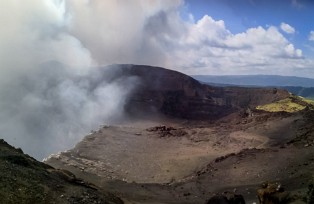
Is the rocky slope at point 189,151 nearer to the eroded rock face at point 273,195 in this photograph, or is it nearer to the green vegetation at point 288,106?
the eroded rock face at point 273,195

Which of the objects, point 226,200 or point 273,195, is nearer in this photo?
point 273,195

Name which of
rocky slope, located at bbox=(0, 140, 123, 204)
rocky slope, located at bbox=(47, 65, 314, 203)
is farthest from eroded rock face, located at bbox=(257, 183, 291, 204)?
rocky slope, located at bbox=(0, 140, 123, 204)

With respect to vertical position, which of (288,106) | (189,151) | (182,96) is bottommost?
(189,151)

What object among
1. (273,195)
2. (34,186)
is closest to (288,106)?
(273,195)

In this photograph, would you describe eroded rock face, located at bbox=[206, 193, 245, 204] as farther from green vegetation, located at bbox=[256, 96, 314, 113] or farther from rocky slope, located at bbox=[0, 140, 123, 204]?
green vegetation, located at bbox=[256, 96, 314, 113]

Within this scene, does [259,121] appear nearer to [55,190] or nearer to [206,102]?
[206,102]

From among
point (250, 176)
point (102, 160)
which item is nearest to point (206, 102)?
point (102, 160)

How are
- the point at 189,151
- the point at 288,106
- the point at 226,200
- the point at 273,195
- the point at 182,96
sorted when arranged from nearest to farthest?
the point at 273,195
the point at 226,200
the point at 189,151
the point at 288,106
the point at 182,96

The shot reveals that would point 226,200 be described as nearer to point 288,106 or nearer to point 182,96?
point 288,106

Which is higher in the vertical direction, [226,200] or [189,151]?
[226,200]
